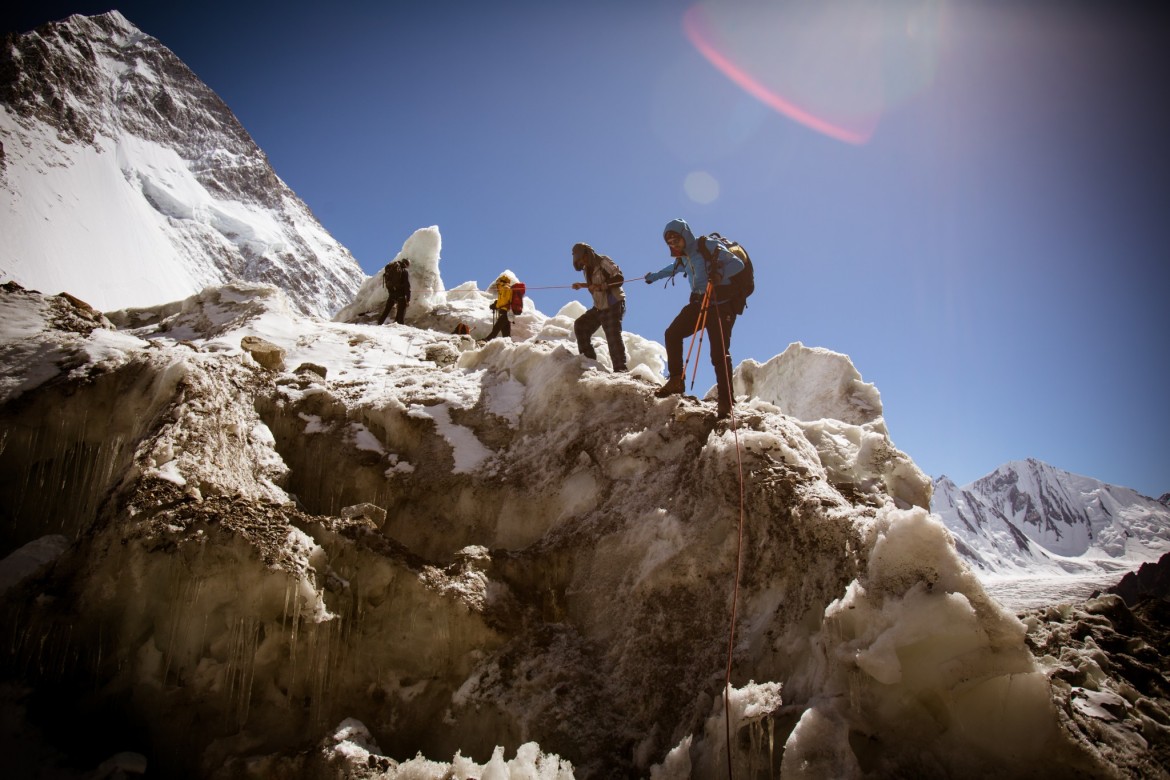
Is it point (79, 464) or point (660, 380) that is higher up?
point (660, 380)

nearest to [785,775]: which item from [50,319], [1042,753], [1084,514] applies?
[1042,753]

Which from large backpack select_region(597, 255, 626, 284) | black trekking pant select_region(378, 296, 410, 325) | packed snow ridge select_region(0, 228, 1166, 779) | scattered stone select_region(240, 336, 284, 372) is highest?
black trekking pant select_region(378, 296, 410, 325)

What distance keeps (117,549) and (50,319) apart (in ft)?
15.7

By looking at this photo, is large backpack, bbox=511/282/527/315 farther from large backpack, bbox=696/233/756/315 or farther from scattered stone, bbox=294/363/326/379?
large backpack, bbox=696/233/756/315

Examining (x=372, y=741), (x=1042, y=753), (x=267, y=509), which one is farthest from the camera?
(x=267, y=509)

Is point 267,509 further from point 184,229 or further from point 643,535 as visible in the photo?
point 184,229

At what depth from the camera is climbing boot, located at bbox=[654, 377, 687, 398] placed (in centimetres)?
671

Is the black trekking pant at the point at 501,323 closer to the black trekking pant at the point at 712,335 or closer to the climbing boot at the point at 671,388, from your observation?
the black trekking pant at the point at 712,335

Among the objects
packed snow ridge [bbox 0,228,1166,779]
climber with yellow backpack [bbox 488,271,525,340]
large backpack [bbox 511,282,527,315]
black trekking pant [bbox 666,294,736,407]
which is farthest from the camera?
large backpack [bbox 511,282,527,315]

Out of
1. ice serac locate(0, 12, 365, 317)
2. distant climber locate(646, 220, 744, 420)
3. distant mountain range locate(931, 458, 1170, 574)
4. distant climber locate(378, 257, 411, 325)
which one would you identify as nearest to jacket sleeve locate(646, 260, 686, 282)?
distant climber locate(646, 220, 744, 420)

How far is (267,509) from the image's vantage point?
5062 mm

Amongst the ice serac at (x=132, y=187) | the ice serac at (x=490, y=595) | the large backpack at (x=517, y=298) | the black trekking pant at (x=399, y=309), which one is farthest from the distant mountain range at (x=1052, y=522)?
the ice serac at (x=132, y=187)

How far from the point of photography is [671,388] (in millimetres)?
6762

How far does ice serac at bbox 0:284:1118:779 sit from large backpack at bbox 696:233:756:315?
135 centimetres
